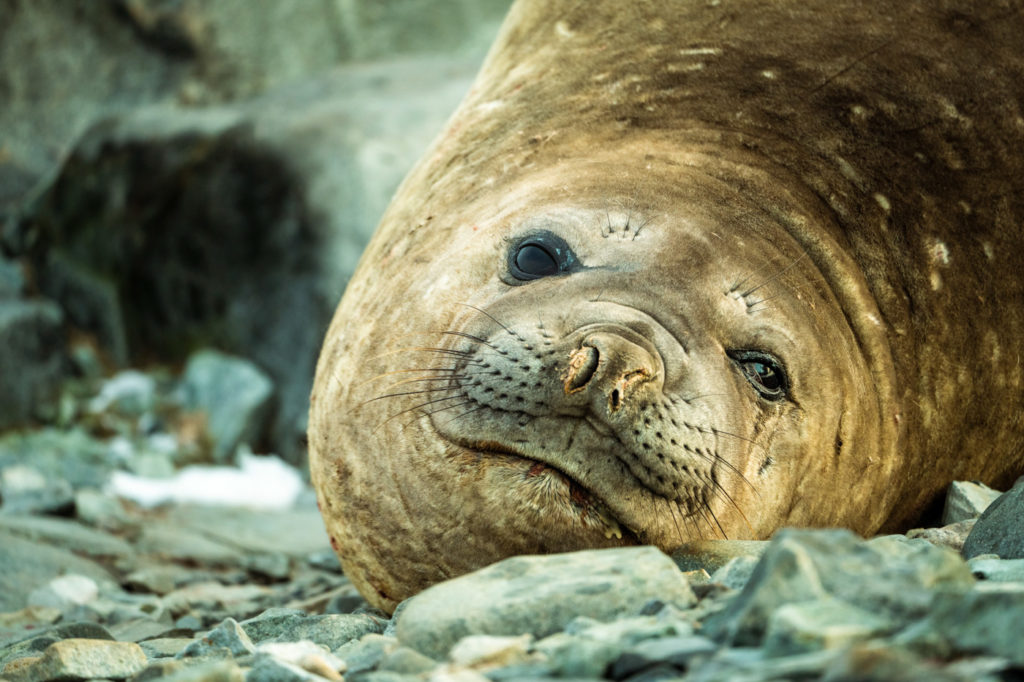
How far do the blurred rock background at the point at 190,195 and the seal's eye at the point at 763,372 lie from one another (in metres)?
4.78

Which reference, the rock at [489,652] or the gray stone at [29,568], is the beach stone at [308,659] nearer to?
the rock at [489,652]

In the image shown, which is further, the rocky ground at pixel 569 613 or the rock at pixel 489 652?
the rock at pixel 489 652

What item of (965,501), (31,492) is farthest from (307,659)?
(31,492)

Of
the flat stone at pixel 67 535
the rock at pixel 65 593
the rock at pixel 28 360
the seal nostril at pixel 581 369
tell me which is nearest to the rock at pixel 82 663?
the seal nostril at pixel 581 369

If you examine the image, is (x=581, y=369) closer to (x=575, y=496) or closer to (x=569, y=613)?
(x=575, y=496)

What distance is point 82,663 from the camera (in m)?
2.37

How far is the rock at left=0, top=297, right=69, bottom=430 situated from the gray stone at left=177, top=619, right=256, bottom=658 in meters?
6.31

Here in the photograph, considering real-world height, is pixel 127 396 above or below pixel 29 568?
above

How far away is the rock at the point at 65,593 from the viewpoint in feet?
13.5

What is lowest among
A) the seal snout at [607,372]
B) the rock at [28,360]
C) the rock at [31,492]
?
the rock at [31,492]

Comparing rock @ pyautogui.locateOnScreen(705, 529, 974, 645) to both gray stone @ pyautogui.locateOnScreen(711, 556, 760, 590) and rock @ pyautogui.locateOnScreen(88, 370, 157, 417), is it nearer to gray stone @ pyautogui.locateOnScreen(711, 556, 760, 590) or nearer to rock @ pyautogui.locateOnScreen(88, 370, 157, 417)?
gray stone @ pyautogui.locateOnScreen(711, 556, 760, 590)

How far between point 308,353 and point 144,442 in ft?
4.31

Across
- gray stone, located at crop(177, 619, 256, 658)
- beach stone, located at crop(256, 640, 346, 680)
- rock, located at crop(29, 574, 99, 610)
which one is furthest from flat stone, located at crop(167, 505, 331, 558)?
beach stone, located at crop(256, 640, 346, 680)

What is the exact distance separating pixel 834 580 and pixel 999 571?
562mm
